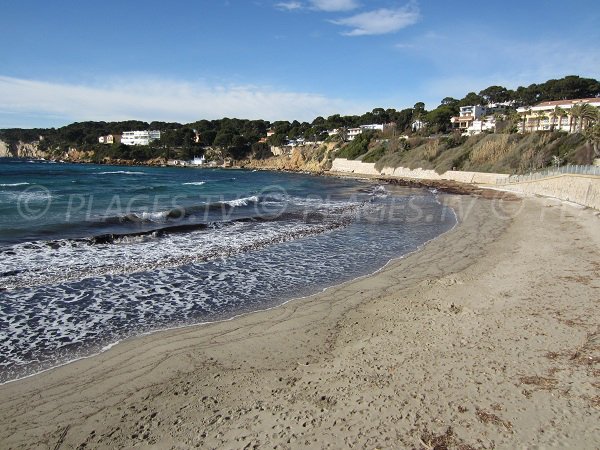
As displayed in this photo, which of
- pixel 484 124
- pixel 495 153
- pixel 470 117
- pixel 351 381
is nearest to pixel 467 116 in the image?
pixel 470 117

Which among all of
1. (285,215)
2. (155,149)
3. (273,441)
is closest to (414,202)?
(285,215)

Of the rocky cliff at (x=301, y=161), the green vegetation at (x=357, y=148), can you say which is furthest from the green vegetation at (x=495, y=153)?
the rocky cliff at (x=301, y=161)

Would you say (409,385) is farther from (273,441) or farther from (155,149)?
(155,149)

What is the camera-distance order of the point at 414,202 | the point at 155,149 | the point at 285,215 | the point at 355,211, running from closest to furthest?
the point at 285,215, the point at 355,211, the point at 414,202, the point at 155,149

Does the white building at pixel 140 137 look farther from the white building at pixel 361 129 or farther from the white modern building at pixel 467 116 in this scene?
the white modern building at pixel 467 116

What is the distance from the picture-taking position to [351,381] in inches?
239

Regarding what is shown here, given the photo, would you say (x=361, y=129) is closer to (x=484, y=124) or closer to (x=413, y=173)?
(x=484, y=124)

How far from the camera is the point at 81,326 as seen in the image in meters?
8.36

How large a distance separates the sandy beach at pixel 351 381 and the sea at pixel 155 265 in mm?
941

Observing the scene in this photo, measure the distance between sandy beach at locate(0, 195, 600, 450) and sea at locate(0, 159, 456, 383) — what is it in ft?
3.09

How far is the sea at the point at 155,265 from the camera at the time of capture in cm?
830

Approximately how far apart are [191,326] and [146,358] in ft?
4.91

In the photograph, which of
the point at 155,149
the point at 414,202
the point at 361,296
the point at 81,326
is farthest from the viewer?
the point at 155,149

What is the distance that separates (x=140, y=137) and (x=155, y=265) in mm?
158812
